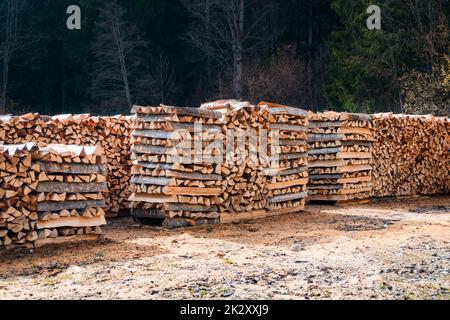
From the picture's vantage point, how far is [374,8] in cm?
2670

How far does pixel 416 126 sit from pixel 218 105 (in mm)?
6997

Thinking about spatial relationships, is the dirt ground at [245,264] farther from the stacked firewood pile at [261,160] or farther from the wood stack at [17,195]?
the stacked firewood pile at [261,160]

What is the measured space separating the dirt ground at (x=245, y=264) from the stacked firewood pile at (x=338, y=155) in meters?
3.27

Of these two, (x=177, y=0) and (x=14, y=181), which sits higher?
(x=177, y=0)

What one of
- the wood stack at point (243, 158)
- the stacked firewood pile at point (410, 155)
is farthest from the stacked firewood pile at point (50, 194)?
the stacked firewood pile at point (410, 155)

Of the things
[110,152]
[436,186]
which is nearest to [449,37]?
[436,186]

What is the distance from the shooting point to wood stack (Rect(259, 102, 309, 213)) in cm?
1087

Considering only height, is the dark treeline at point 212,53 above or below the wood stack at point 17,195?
above

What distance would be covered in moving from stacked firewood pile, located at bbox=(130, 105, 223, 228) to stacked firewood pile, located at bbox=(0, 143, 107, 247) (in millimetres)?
1323

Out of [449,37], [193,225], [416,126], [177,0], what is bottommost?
[193,225]

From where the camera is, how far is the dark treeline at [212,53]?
26.5m

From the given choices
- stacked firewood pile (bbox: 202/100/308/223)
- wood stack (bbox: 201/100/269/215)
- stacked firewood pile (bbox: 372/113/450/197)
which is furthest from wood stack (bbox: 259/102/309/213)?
stacked firewood pile (bbox: 372/113/450/197)

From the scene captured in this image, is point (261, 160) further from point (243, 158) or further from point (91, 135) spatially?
point (91, 135)
